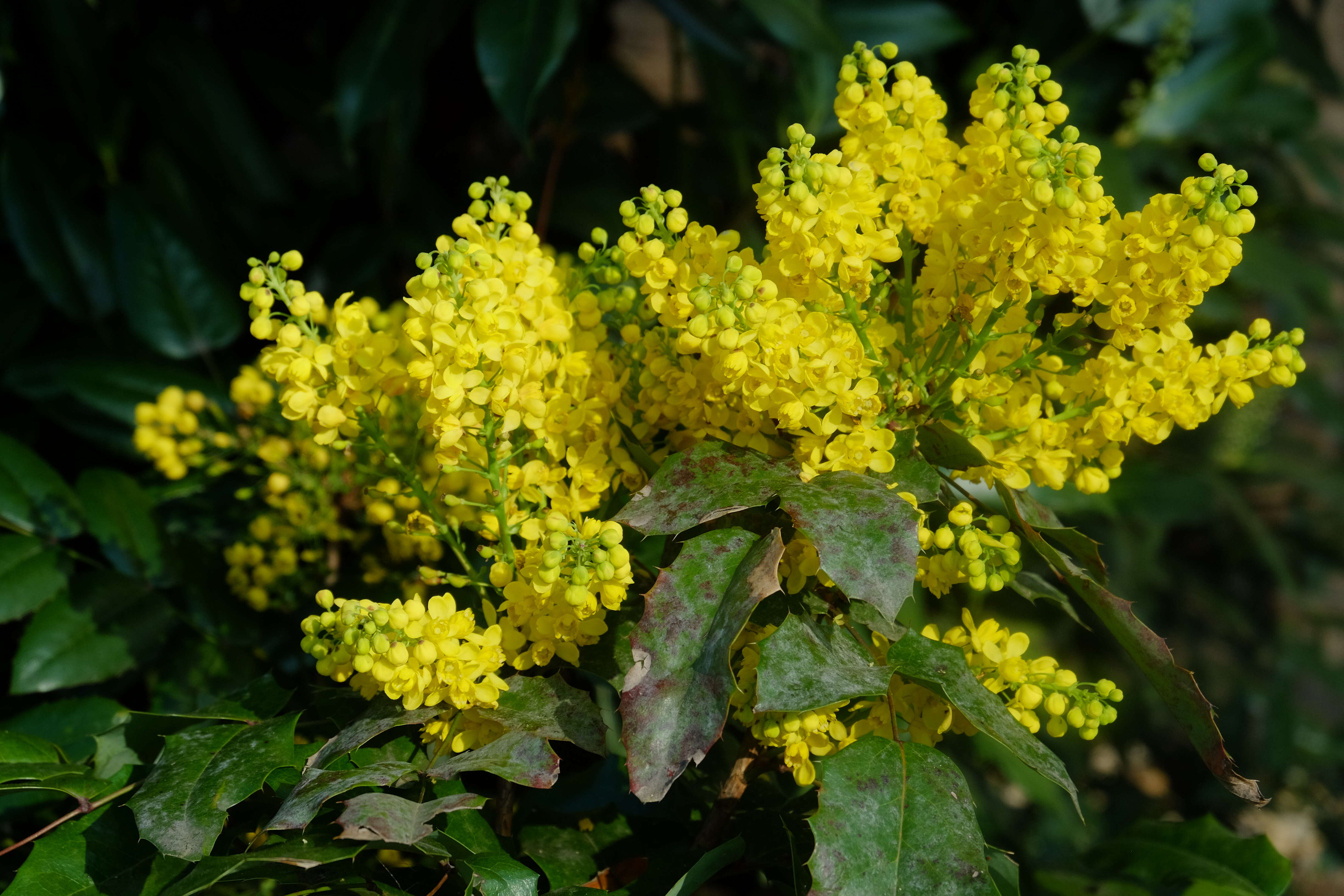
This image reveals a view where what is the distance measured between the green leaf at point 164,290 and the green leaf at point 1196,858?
→ 106 cm

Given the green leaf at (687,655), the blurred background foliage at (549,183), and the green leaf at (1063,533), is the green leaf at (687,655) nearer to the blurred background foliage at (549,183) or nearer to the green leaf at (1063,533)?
the green leaf at (1063,533)

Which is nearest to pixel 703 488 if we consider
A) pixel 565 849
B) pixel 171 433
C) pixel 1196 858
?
pixel 565 849

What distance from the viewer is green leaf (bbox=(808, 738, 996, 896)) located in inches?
19.5

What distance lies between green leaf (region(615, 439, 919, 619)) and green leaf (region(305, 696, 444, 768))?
0.16 meters

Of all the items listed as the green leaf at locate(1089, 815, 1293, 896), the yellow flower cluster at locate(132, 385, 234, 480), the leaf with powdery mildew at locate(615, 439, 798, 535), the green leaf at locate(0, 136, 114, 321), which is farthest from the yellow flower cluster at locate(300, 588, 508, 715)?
the green leaf at locate(0, 136, 114, 321)

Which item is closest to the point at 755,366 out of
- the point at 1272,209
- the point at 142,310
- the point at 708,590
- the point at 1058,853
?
the point at 708,590

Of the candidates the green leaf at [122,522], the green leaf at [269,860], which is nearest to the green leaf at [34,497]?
the green leaf at [122,522]

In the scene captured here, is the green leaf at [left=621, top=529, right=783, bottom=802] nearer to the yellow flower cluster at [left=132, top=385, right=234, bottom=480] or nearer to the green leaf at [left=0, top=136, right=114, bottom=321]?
the yellow flower cluster at [left=132, top=385, right=234, bottom=480]

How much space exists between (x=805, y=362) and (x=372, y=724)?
31 cm

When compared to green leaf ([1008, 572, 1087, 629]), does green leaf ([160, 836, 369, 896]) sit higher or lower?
lower

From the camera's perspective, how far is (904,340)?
2.02 feet

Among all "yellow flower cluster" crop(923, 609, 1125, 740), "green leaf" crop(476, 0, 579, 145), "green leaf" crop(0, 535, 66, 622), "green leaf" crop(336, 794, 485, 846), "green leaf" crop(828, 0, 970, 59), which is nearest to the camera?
"green leaf" crop(336, 794, 485, 846)

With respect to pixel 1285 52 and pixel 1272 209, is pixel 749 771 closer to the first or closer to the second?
pixel 1272 209

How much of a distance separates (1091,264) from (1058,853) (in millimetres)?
1671
